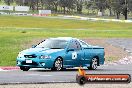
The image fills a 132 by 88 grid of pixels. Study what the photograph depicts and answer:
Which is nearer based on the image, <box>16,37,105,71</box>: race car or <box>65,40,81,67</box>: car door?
<box>16,37,105,71</box>: race car

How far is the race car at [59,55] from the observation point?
21.4 meters

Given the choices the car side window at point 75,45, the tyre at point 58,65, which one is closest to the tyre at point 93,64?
the car side window at point 75,45

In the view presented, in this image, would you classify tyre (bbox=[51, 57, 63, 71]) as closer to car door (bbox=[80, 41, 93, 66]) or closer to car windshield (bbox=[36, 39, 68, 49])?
car windshield (bbox=[36, 39, 68, 49])

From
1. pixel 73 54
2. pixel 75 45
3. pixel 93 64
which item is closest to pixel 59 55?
pixel 73 54

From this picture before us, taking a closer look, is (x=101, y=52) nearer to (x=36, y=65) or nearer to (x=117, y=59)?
(x=36, y=65)

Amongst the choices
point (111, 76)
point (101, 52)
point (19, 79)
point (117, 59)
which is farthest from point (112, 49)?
point (111, 76)

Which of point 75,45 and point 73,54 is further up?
point 75,45

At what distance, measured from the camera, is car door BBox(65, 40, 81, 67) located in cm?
2238

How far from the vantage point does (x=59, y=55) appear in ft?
71.5

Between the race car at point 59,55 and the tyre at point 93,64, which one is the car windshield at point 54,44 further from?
the tyre at point 93,64

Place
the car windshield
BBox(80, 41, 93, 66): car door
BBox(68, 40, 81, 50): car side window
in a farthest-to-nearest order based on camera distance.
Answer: BBox(80, 41, 93, 66): car door, BBox(68, 40, 81, 50): car side window, the car windshield

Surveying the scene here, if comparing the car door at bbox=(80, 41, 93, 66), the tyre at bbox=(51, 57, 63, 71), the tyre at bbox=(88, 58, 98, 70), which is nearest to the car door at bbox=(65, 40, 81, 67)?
the car door at bbox=(80, 41, 93, 66)

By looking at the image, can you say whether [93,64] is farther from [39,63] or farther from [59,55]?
[39,63]

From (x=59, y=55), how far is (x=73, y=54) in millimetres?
1078
